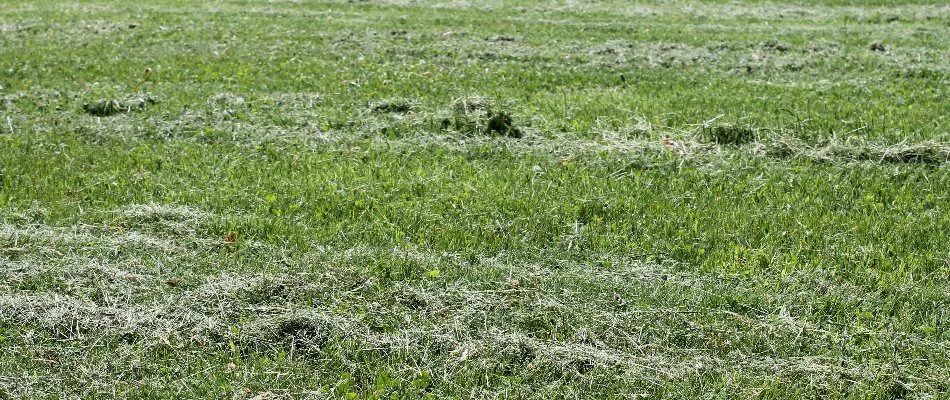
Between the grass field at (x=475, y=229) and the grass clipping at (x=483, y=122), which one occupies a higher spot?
the grass clipping at (x=483, y=122)

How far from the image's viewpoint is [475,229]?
21.4 ft

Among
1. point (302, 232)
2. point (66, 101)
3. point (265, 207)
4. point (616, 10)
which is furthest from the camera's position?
point (616, 10)

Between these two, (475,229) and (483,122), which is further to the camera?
(483,122)

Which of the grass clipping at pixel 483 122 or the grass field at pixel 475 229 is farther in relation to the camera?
the grass clipping at pixel 483 122

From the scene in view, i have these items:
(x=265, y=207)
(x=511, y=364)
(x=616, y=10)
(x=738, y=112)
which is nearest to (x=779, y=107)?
A: (x=738, y=112)

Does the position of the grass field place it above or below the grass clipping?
below

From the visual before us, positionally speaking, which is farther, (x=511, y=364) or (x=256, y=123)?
(x=256, y=123)

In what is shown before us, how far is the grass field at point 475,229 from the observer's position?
4785mm

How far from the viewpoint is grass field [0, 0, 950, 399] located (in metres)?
4.79

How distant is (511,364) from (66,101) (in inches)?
289

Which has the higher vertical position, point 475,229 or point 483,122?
point 483,122

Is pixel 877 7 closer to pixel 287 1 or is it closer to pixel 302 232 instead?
pixel 287 1

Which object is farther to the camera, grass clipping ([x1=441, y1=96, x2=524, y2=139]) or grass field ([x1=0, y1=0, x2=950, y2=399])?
grass clipping ([x1=441, y1=96, x2=524, y2=139])

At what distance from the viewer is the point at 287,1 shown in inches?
835
